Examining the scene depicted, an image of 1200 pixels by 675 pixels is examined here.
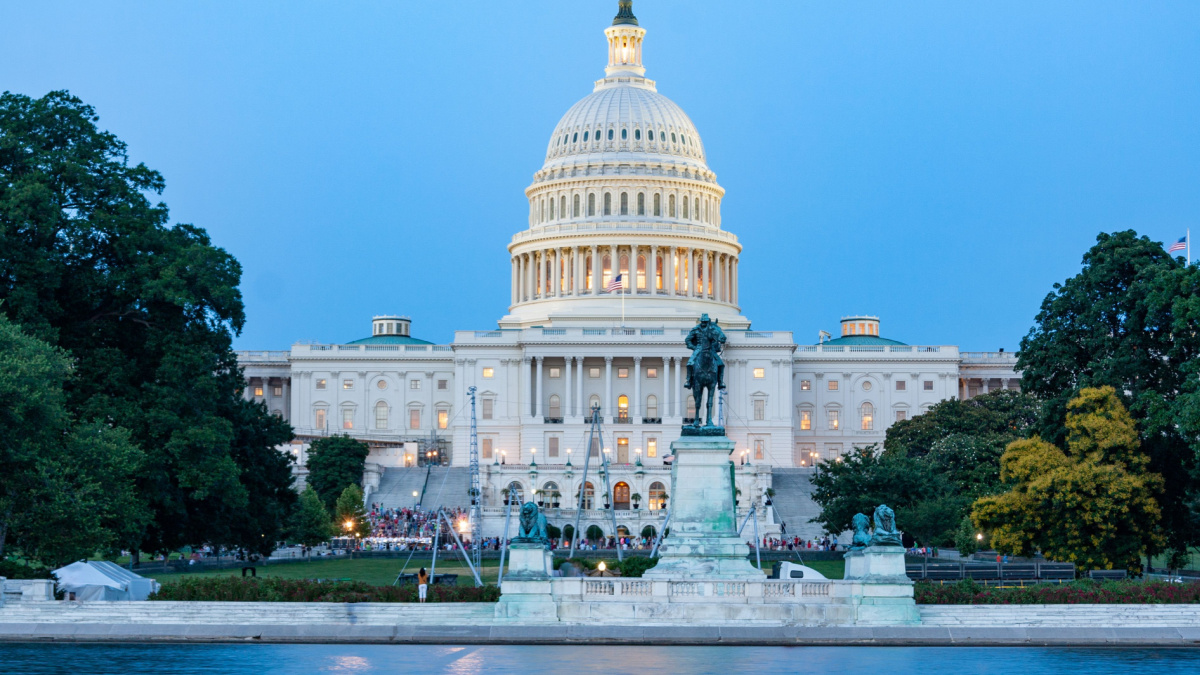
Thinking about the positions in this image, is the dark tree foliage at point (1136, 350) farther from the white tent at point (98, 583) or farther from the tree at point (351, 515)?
the tree at point (351, 515)

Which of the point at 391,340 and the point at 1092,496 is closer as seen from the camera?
the point at 1092,496

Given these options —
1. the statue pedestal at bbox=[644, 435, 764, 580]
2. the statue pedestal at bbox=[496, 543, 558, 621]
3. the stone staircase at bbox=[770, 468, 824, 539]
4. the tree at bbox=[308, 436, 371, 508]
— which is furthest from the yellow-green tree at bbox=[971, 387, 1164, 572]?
the tree at bbox=[308, 436, 371, 508]

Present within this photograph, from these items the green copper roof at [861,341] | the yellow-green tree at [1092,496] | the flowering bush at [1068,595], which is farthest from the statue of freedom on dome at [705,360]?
the green copper roof at [861,341]

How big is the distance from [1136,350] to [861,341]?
9400 centimetres

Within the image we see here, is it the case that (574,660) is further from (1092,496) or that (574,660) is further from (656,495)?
(656,495)

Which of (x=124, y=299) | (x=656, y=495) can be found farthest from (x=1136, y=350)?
(x=656, y=495)

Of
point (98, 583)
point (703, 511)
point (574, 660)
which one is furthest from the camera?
point (98, 583)

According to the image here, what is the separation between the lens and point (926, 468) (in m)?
75.4

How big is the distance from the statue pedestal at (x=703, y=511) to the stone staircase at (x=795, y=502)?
4963cm

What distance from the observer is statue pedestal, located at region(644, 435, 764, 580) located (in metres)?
37.3

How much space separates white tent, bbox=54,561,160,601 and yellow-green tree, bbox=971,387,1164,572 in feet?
89.3

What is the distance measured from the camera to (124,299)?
50.3 meters

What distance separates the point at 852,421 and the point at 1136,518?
275ft

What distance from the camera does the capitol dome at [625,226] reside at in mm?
134500
